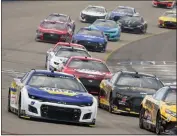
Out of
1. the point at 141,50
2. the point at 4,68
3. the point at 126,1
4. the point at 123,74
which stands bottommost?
the point at 126,1

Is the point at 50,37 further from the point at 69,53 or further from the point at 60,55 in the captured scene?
the point at 60,55

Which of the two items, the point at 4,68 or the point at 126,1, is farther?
the point at 126,1

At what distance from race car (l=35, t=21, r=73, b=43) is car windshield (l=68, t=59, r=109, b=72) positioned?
17875 mm

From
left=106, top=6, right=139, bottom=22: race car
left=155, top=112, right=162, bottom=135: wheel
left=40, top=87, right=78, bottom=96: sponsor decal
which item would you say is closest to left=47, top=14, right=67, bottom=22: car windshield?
left=106, top=6, right=139, bottom=22: race car

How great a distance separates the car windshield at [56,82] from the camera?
18.4 m

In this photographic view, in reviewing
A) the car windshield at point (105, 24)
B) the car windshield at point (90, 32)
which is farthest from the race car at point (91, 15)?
the car windshield at point (90, 32)

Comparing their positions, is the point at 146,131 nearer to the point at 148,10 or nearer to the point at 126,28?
the point at 126,28

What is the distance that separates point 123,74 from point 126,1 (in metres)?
62.2

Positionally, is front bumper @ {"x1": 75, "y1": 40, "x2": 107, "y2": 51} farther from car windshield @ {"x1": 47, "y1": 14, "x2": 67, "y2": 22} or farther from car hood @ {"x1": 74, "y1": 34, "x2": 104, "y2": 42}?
car windshield @ {"x1": 47, "y1": 14, "x2": 67, "y2": 22}

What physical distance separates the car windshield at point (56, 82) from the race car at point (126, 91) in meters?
2.88

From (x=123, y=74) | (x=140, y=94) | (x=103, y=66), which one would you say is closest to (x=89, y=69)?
(x=103, y=66)

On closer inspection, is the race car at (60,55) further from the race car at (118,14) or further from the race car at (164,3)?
the race car at (164,3)

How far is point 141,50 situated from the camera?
50219mm

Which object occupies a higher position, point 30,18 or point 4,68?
point 4,68
